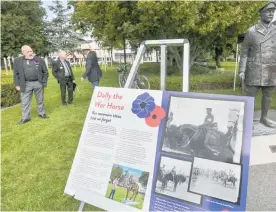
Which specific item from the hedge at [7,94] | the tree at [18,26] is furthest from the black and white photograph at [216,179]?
the tree at [18,26]

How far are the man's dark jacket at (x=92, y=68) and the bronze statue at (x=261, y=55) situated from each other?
4.70 metres

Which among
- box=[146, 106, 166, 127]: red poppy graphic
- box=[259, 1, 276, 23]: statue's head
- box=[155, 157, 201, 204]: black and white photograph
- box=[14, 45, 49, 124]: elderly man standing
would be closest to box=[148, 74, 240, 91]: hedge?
box=[14, 45, 49, 124]: elderly man standing

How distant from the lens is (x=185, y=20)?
9.71 m

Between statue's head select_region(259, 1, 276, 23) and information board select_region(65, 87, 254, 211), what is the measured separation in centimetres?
254

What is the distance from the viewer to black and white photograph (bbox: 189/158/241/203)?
164 cm

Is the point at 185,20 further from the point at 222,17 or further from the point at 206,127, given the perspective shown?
the point at 206,127

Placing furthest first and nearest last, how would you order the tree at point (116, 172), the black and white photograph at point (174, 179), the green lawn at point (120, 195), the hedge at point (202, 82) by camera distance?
the hedge at point (202, 82) → the tree at point (116, 172) → the green lawn at point (120, 195) → the black and white photograph at point (174, 179)

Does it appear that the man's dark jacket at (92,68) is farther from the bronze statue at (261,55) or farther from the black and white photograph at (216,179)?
the black and white photograph at (216,179)

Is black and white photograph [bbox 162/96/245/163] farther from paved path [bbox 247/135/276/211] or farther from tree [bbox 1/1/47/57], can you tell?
tree [bbox 1/1/47/57]

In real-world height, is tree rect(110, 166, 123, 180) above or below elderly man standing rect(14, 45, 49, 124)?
below

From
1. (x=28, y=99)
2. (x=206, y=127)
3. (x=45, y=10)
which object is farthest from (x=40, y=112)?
(x=45, y=10)

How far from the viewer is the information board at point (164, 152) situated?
1.68m

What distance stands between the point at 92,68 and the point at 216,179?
6441 mm

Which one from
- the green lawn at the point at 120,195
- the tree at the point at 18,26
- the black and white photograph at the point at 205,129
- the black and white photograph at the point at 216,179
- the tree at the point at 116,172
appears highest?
the tree at the point at 18,26
